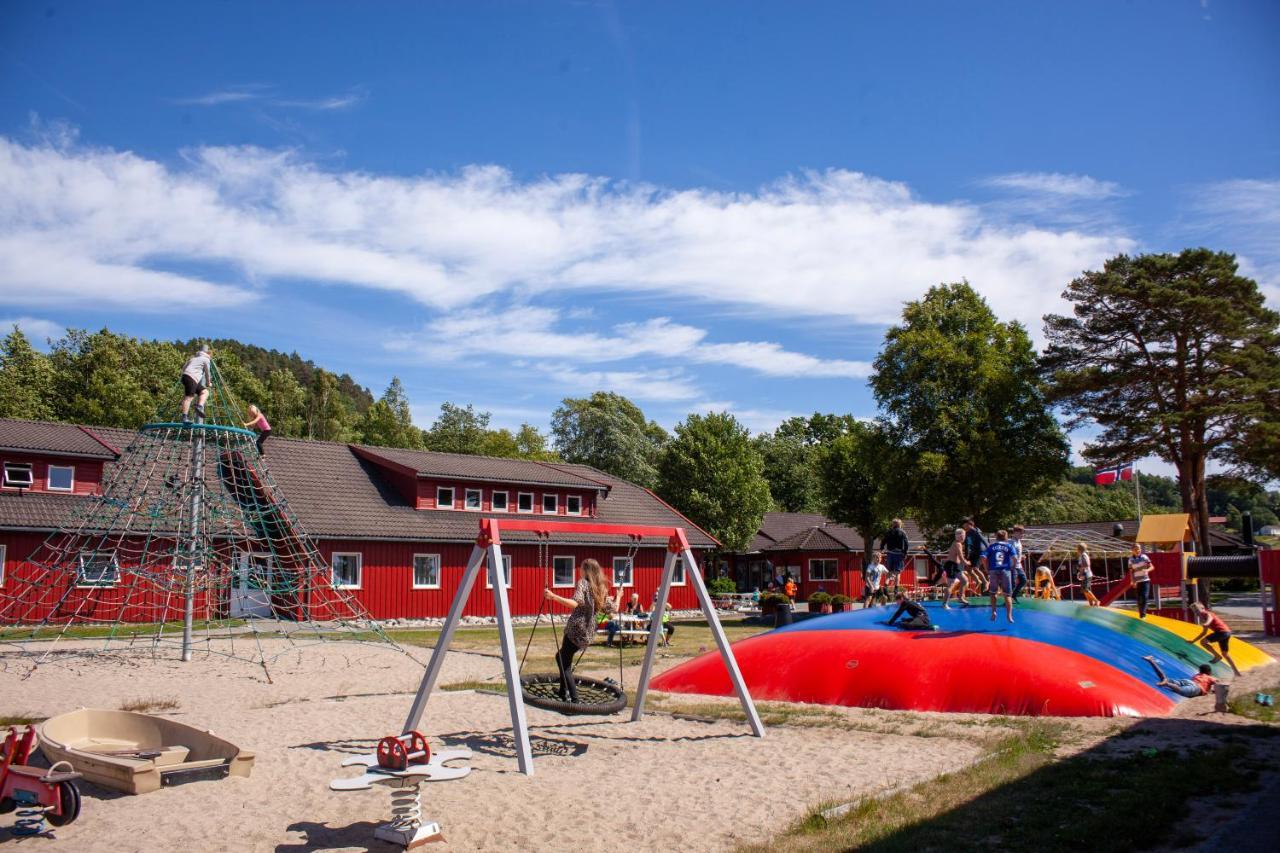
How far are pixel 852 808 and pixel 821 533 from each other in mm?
52034

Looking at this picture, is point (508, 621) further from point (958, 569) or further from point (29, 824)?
point (958, 569)

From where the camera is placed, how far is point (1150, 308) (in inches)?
1719

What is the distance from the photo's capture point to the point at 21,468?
32.4 meters

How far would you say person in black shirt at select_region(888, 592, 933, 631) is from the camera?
57.4 ft

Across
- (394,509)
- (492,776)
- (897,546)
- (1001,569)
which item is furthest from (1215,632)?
(394,509)

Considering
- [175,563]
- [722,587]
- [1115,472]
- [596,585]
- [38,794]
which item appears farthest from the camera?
[722,587]

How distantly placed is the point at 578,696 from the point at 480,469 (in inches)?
1154

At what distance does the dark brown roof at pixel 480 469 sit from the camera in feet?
132

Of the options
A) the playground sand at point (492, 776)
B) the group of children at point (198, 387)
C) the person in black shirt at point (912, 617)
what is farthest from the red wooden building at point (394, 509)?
the playground sand at point (492, 776)

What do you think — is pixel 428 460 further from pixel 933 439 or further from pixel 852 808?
pixel 852 808

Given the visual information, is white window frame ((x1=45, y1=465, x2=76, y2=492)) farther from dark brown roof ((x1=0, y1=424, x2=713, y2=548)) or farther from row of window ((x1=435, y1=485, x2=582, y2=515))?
row of window ((x1=435, y1=485, x2=582, y2=515))

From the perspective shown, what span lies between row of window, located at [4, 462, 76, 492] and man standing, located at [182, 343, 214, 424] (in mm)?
15731

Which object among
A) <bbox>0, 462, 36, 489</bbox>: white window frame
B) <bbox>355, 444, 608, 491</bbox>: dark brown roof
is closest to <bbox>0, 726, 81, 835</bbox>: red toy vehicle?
<bbox>0, 462, 36, 489</bbox>: white window frame

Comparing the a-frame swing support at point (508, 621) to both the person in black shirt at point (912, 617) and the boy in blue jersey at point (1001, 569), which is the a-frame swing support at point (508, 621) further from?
the boy in blue jersey at point (1001, 569)
